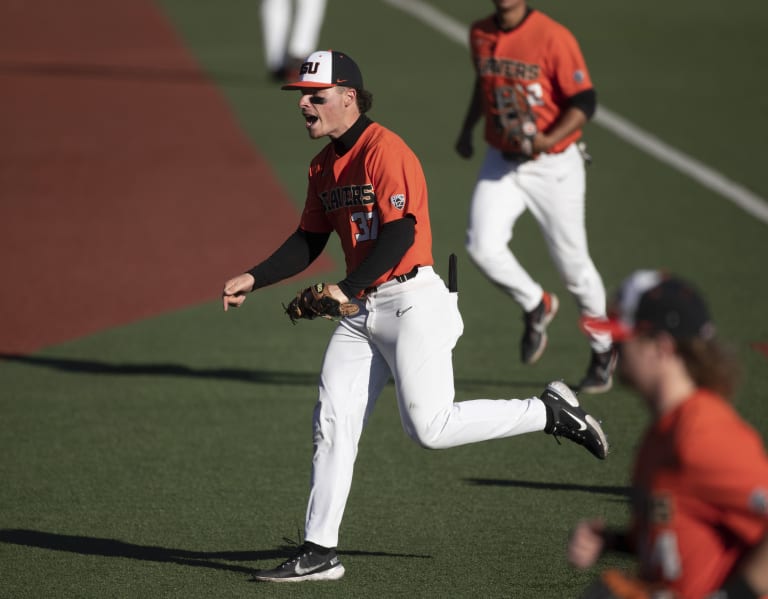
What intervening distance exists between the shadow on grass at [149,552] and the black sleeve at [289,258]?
4.31 ft

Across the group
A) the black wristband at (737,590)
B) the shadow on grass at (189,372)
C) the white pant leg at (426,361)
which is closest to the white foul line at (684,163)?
the shadow on grass at (189,372)

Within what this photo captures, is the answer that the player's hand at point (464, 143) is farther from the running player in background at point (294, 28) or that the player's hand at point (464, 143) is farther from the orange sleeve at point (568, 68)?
the running player in background at point (294, 28)

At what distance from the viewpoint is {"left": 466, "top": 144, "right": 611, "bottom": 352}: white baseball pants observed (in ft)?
28.4

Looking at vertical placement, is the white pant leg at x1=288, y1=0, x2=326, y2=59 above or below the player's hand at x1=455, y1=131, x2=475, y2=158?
Answer: above

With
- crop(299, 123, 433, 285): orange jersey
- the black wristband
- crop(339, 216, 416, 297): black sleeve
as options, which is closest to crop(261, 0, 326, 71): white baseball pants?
crop(299, 123, 433, 285): orange jersey

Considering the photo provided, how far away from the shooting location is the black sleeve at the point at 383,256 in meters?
5.63

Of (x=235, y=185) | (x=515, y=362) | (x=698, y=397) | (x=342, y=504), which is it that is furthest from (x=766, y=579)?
(x=235, y=185)

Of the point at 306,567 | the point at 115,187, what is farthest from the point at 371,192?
the point at 115,187

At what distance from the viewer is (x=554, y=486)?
710 cm

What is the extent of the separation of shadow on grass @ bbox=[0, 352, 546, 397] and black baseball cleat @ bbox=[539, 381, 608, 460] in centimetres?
245

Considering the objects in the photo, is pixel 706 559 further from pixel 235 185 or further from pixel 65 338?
pixel 235 185

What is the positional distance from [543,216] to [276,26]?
9689 millimetres

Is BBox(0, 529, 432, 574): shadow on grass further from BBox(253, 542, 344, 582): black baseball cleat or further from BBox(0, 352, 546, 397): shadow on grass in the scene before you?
BBox(0, 352, 546, 397): shadow on grass

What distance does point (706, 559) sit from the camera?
3520mm
